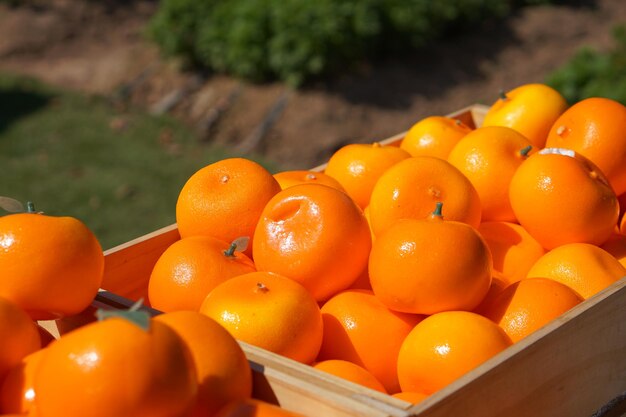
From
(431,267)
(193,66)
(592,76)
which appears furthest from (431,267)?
(193,66)

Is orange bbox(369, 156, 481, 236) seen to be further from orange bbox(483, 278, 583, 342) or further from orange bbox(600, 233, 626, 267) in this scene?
orange bbox(600, 233, 626, 267)

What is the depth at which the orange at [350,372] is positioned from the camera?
1373 millimetres

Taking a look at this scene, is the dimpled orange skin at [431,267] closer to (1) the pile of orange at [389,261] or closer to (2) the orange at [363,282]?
(1) the pile of orange at [389,261]

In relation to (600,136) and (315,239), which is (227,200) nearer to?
(315,239)

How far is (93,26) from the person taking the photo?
22.6 ft

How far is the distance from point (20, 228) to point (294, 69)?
166 inches

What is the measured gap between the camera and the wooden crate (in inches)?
46.9

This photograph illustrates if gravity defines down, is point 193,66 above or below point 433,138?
below

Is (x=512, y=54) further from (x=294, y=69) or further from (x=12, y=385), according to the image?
(x=12, y=385)

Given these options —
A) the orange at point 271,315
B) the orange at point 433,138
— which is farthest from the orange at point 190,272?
the orange at point 433,138

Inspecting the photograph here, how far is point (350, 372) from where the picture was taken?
1385 mm

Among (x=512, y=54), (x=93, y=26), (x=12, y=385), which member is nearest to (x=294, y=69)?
(x=512, y=54)

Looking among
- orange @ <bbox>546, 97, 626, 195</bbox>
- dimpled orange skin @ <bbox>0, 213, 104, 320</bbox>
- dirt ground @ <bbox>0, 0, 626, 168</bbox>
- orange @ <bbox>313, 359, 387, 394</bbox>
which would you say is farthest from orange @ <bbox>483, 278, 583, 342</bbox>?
dirt ground @ <bbox>0, 0, 626, 168</bbox>

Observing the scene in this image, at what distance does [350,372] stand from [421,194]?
1.47 feet
